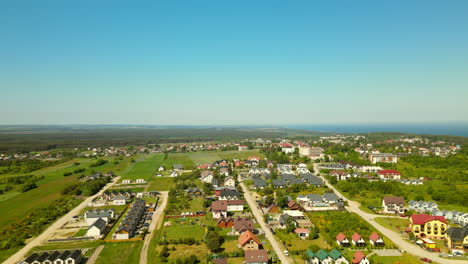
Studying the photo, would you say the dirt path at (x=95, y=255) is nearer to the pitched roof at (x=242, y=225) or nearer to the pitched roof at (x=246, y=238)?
the pitched roof at (x=246, y=238)

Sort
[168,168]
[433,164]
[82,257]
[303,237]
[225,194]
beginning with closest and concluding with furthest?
[82,257]
[303,237]
[225,194]
[433,164]
[168,168]

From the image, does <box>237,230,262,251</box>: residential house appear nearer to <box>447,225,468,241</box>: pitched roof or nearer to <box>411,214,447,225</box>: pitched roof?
<box>411,214,447,225</box>: pitched roof

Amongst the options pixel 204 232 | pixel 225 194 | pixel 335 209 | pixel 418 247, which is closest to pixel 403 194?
pixel 335 209

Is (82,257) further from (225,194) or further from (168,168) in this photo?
(168,168)

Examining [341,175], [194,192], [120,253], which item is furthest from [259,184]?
[120,253]

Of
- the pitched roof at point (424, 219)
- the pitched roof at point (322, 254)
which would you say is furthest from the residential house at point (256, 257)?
the pitched roof at point (424, 219)

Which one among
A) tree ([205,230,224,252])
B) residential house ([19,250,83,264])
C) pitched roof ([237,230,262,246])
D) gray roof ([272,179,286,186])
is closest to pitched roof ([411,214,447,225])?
pitched roof ([237,230,262,246])
